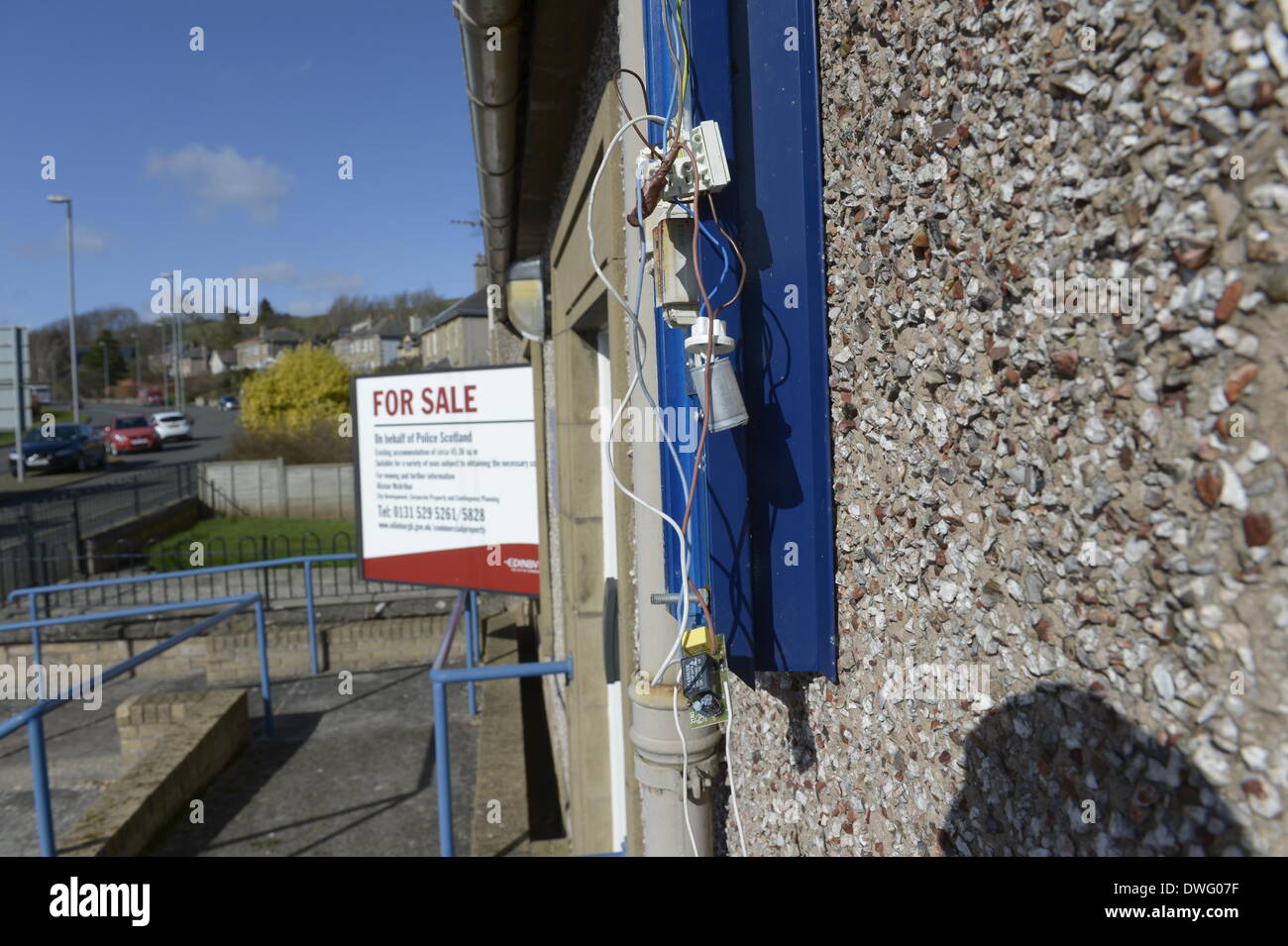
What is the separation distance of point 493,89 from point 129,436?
117 ft

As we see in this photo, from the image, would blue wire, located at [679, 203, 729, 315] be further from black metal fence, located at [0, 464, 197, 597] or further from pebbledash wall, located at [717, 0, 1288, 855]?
black metal fence, located at [0, 464, 197, 597]

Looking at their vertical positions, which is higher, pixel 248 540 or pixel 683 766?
pixel 683 766

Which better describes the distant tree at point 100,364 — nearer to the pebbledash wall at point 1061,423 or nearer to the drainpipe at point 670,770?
the drainpipe at point 670,770

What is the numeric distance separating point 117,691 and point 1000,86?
9634 millimetres

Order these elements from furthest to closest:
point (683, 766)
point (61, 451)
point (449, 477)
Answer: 1. point (61, 451)
2. point (449, 477)
3. point (683, 766)

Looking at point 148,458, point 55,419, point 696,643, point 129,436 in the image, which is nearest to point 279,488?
point 148,458

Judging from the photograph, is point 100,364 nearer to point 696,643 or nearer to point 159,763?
point 159,763

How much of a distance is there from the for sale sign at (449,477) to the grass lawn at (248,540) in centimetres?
478

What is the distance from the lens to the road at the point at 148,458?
947 inches

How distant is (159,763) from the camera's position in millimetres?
5301

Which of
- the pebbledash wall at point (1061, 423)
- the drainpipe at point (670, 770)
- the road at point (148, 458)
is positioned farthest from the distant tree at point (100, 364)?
the pebbledash wall at point (1061, 423)

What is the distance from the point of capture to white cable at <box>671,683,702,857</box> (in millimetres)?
1672

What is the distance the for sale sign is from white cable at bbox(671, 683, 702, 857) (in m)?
4.51

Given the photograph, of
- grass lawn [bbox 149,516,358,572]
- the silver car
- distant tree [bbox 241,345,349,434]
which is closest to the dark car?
distant tree [bbox 241,345,349,434]
